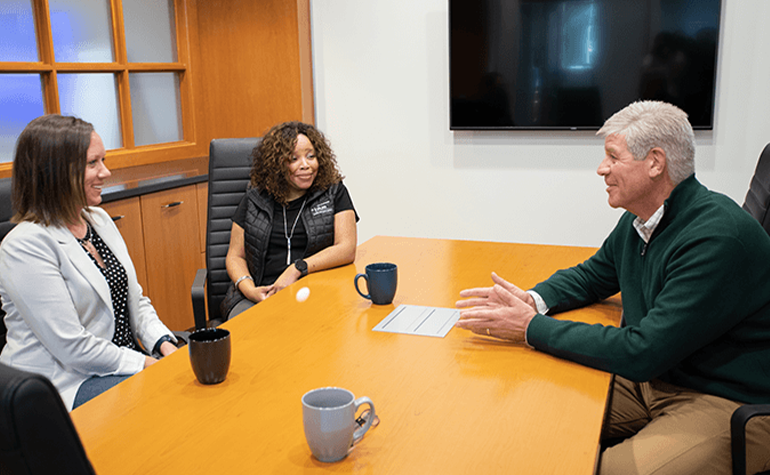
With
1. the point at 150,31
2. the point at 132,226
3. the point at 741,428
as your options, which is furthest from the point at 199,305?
the point at 150,31

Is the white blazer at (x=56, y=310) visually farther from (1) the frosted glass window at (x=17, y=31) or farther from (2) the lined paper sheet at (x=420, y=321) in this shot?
(1) the frosted glass window at (x=17, y=31)

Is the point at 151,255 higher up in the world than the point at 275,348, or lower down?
lower down

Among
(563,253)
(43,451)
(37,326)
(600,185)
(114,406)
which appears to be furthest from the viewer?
(600,185)

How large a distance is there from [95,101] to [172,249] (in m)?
1.04

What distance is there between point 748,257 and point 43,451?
1.36 meters

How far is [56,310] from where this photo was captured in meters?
1.66

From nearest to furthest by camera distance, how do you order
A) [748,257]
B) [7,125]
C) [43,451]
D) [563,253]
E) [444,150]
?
[43,451] → [748,257] → [563,253] → [7,125] → [444,150]

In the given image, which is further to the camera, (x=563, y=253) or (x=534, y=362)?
(x=563, y=253)

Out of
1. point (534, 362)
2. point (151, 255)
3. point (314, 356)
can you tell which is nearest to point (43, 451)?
point (314, 356)

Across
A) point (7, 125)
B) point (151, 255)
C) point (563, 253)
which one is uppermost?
point (7, 125)

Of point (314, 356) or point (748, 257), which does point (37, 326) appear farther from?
point (748, 257)

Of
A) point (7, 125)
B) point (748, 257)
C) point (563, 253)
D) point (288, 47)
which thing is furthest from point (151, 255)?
point (748, 257)

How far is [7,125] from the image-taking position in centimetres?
327

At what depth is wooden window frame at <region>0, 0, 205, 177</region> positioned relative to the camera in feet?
10.9
